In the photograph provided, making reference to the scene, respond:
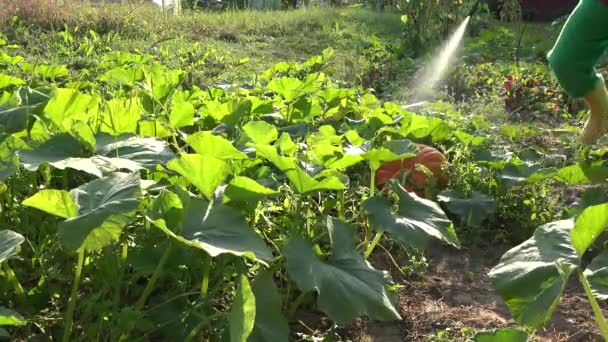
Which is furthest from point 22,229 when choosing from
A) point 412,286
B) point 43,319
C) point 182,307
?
point 412,286

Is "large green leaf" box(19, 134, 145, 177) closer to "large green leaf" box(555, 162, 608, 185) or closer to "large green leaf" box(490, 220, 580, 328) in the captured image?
"large green leaf" box(490, 220, 580, 328)

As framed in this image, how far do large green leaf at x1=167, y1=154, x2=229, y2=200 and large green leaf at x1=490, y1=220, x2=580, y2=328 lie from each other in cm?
61

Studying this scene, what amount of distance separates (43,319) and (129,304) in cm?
20

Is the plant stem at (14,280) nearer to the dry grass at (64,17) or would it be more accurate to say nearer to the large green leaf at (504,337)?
the large green leaf at (504,337)

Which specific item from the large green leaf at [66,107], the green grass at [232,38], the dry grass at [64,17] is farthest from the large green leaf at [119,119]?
the dry grass at [64,17]

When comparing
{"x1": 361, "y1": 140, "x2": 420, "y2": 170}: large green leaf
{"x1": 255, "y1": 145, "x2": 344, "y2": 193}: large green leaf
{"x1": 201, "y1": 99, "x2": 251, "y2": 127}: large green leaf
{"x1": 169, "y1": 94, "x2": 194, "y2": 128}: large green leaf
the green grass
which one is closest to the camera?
{"x1": 255, "y1": 145, "x2": 344, "y2": 193}: large green leaf

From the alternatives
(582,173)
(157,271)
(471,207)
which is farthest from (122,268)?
(582,173)

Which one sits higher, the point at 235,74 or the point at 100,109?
the point at 100,109

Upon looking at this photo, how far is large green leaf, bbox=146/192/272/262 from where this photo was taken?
1.36 metres

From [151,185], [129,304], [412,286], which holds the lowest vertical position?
[412,286]

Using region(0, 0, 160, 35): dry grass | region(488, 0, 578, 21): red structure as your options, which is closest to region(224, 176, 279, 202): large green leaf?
region(0, 0, 160, 35): dry grass

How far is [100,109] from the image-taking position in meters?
2.10

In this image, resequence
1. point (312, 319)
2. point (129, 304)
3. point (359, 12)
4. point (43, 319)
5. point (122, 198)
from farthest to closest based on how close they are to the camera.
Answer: point (359, 12), point (312, 319), point (129, 304), point (43, 319), point (122, 198)

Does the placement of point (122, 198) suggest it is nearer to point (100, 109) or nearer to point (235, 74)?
point (100, 109)
